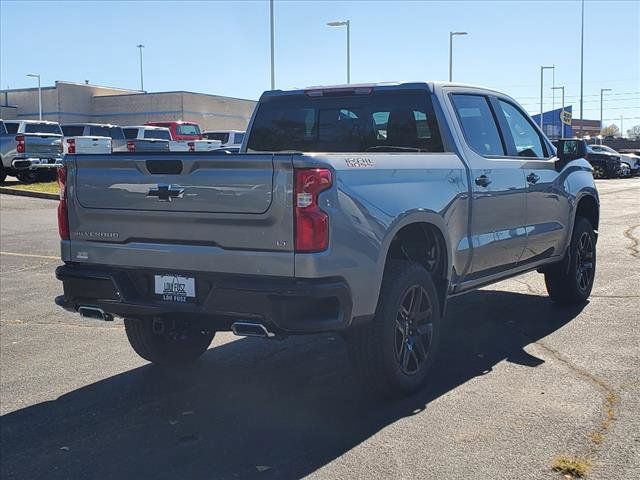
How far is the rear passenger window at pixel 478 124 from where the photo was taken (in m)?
5.96

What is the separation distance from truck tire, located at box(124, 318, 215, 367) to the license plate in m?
0.89

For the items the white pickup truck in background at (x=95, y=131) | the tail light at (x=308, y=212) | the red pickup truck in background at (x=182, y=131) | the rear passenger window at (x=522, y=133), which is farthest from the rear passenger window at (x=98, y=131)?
the tail light at (x=308, y=212)

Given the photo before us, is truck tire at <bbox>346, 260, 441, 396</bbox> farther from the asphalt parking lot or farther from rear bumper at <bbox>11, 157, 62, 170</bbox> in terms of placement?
rear bumper at <bbox>11, 157, 62, 170</bbox>

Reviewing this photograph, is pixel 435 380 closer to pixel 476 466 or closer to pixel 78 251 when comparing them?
pixel 476 466

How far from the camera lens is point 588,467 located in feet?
12.5

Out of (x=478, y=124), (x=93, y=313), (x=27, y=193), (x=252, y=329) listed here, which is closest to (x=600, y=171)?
(x=27, y=193)

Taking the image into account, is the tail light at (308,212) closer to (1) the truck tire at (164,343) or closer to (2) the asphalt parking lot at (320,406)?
(2) the asphalt parking lot at (320,406)

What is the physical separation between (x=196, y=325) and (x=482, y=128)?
2.93m

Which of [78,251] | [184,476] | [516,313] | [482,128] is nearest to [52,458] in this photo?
[184,476]

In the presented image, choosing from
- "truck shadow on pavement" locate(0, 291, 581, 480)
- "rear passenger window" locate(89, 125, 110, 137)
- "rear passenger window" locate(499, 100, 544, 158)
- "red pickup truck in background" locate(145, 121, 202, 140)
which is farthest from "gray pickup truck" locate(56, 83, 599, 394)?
"red pickup truck in background" locate(145, 121, 202, 140)

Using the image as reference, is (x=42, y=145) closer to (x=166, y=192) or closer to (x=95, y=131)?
(x=95, y=131)

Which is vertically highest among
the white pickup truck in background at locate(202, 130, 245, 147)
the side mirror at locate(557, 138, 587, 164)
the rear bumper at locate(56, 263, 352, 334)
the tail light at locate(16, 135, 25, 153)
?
the white pickup truck in background at locate(202, 130, 245, 147)

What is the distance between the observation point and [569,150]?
722 cm

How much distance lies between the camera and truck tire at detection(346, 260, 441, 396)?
4.66m
